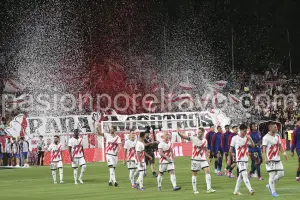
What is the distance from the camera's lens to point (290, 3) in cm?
8088

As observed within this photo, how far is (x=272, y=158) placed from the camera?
22.1 m

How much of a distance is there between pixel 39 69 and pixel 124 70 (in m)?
17.1

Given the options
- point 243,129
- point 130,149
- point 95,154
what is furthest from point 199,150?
point 95,154

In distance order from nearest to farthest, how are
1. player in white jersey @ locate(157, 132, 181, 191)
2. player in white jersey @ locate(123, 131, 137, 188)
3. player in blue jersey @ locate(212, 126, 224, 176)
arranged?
player in white jersey @ locate(157, 132, 181, 191)
player in white jersey @ locate(123, 131, 137, 188)
player in blue jersey @ locate(212, 126, 224, 176)

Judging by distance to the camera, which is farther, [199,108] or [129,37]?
[129,37]

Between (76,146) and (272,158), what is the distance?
1271cm

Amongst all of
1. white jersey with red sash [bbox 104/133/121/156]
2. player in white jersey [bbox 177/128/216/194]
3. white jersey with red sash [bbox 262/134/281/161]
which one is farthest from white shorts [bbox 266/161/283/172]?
white jersey with red sash [bbox 104/133/121/156]

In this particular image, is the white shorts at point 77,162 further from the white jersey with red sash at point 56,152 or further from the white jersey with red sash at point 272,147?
the white jersey with red sash at point 272,147

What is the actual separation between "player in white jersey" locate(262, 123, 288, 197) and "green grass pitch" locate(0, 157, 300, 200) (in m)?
0.61

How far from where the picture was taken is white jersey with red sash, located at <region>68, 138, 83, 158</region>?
3212 centimetres

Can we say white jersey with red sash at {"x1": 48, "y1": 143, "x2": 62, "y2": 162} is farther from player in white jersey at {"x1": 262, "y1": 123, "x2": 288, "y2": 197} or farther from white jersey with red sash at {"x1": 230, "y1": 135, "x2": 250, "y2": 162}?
player in white jersey at {"x1": 262, "y1": 123, "x2": 288, "y2": 197}

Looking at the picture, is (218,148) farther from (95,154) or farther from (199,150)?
(95,154)

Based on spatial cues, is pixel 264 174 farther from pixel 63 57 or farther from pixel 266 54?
pixel 63 57

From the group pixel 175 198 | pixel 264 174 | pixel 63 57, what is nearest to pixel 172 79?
pixel 63 57
